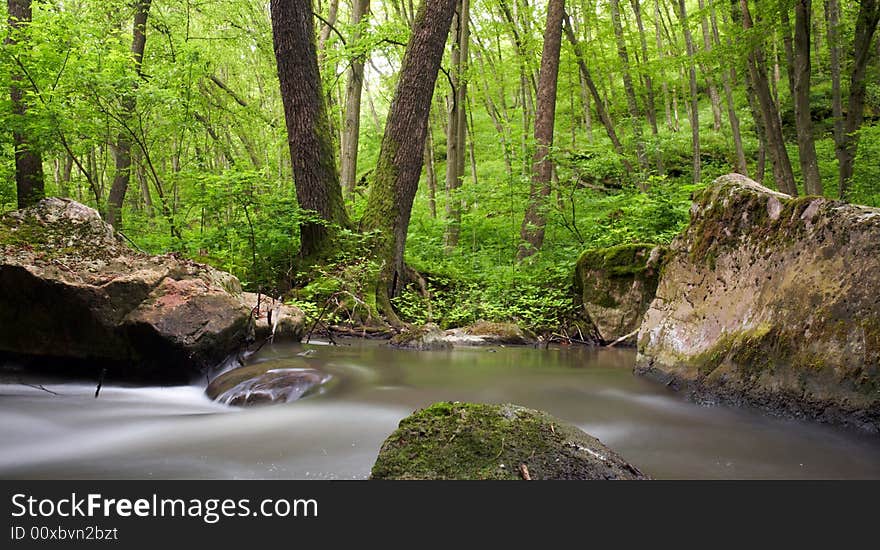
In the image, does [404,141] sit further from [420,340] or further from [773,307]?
[773,307]

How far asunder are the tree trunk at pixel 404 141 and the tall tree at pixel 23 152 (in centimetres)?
533

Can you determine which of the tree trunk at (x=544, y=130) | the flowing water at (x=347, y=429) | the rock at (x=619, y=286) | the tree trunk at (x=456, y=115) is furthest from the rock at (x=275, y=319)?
the tree trunk at (x=456, y=115)

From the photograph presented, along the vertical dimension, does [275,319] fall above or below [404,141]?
below

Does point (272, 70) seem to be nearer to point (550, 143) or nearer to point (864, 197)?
point (550, 143)

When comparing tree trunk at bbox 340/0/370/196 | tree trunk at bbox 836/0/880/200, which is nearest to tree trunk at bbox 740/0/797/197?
tree trunk at bbox 836/0/880/200

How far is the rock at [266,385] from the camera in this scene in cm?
393

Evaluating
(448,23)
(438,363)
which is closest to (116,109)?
(448,23)

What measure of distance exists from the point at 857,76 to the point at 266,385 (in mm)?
10371

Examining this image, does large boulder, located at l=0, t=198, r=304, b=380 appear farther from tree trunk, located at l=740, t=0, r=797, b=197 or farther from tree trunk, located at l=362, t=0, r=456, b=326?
tree trunk, located at l=740, t=0, r=797, b=197

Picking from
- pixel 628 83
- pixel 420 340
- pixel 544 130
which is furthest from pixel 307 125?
pixel 628 83

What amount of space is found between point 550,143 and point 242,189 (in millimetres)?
5820

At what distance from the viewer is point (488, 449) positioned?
208cm

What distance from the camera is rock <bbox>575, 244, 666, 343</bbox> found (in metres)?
7.34

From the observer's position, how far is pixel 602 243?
30.7 feet
